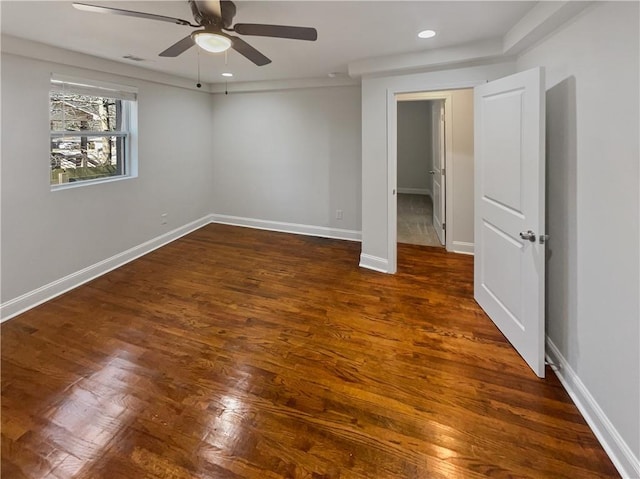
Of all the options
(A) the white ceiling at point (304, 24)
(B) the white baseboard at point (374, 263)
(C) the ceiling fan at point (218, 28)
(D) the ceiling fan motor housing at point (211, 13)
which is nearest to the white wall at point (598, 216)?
(A) the white ceiling at point (304, 24)

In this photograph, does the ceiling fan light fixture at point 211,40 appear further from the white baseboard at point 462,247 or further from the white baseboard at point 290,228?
the white baseboard at point 462,247

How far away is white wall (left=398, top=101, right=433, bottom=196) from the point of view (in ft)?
30.4

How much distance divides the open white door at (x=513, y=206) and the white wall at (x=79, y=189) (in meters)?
3.94

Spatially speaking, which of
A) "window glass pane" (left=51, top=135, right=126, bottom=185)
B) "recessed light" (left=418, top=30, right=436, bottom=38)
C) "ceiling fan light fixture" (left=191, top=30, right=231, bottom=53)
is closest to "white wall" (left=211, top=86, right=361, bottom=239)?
"window glass pane" (left=51, top=135, right=126, bottom=185)

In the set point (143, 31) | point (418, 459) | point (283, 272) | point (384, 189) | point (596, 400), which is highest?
point (143, 31)

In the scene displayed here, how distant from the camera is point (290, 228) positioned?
588 cm

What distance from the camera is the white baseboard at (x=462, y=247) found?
4.82 meters

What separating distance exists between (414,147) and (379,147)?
6.01m

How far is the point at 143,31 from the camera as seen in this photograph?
2.90 m

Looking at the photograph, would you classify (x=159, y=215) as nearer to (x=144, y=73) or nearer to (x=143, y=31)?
(x=144, y=73)

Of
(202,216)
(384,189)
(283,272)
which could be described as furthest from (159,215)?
(384,189)

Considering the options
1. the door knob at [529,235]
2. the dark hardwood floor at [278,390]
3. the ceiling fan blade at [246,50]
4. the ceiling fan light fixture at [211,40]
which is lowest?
the dark hardwood floor at [278,390]

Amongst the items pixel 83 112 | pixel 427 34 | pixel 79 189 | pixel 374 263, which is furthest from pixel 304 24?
pixel 79 189

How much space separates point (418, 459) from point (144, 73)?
4.86 metres
